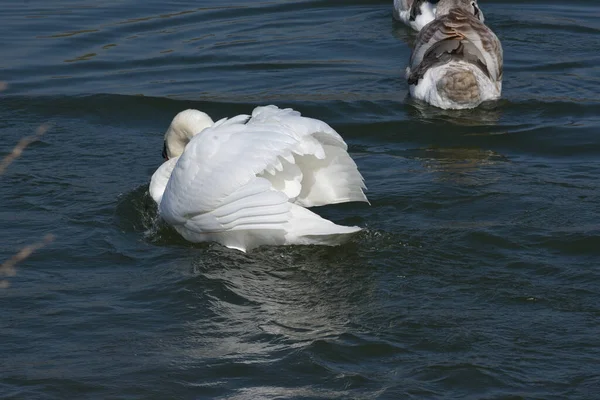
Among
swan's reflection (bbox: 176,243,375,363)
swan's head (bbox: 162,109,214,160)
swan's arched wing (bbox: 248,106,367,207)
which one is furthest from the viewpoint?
swan's head (bbox: 162,109,214,160)

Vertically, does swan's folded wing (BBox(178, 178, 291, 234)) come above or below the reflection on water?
above

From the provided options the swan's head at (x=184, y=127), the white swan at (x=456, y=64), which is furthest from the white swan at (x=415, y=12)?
the swan's head at (x=184, y=127)

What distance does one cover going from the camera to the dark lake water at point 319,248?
17.9 feet

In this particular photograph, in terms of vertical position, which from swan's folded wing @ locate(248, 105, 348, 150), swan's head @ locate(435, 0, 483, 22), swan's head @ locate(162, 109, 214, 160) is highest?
swan's head @ locate(435, 0, 483, 22)

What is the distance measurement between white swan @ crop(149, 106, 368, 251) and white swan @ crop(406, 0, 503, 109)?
3487 millimetres

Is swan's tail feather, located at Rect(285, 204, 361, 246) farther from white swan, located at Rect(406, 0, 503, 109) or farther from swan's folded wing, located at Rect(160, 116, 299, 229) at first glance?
white swan, located at Rect(406, 0, 503, 109)

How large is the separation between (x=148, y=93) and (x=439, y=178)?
12.3 ft

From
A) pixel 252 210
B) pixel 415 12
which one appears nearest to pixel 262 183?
pixel 252 210

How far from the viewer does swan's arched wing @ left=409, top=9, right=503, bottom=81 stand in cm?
1081

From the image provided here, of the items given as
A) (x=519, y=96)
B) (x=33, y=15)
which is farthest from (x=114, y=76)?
(x=519, y=96)

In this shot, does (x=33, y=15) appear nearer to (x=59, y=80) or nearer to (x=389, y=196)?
(x=59, y=80)

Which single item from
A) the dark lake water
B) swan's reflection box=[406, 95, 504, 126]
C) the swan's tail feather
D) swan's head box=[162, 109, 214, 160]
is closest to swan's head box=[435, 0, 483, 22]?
the dark lake water

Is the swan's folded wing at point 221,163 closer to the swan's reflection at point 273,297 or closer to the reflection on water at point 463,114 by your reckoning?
the swan's reflection at point 273,297

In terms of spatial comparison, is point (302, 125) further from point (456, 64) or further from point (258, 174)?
point (456, 64)
